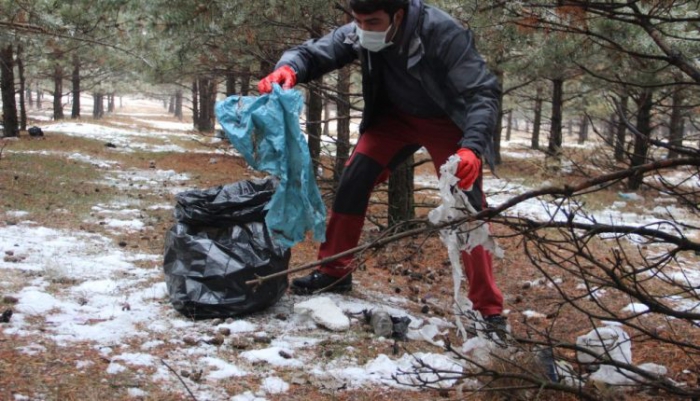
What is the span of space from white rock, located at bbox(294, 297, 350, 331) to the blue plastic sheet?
39 cm

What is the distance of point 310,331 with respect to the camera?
10.7ft

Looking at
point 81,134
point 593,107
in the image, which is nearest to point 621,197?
point 593,107

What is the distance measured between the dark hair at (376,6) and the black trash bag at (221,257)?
119 cm

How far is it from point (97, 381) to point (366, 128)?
212 cm

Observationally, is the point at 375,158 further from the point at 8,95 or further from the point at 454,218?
the point at 8,95

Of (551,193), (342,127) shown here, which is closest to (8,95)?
(342,127)

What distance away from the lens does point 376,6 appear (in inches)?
117

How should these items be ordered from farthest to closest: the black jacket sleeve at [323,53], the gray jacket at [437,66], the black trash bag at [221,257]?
the black jacket sleeve at [323,53] < the black trash bag at [221,257] < the gray jacket at [437,66]

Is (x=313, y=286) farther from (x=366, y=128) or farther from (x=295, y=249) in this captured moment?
(x=295, y=249)

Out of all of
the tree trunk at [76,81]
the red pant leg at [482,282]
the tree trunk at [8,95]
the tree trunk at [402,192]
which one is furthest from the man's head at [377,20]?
the tree trunk at [76,81]

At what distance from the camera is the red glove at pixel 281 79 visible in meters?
3.13

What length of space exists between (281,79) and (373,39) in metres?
0.55

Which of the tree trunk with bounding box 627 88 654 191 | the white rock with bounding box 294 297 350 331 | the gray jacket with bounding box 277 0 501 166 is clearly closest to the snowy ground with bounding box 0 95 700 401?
the white rock with bounding box 294 297 350 331

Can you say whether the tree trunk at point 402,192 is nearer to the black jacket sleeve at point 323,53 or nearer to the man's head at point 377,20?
the black jacket sleeve at point 323,53
